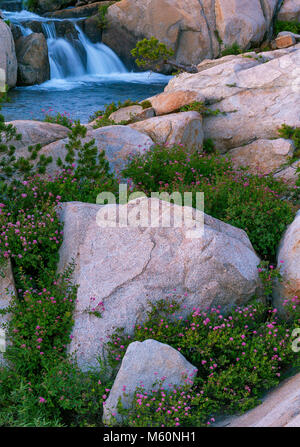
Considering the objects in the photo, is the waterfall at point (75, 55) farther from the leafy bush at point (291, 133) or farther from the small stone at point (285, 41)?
the leafy bush at point (291, 133)

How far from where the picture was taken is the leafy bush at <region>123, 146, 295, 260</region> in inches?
267

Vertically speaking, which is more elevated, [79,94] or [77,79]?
[77,79]

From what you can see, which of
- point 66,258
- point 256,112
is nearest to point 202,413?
point 66,258

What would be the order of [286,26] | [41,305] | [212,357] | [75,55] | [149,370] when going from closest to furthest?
1. [149,370]
2. [212,357]
3. [41,305]
4. [75,55]
5. [286,26]

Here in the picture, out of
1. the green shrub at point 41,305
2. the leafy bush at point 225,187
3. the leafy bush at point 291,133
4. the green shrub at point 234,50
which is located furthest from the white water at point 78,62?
the green shrub at point 41,305

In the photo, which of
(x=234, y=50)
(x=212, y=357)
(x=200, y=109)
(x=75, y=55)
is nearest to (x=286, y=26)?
(x=234, y=50)

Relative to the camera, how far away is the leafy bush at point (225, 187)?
678 centimetres

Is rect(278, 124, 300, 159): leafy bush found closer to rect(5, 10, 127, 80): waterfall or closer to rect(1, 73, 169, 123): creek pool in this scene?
rect(1, 73, 169, 123): creek pool

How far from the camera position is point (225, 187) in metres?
7.50

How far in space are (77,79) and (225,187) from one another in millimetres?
19046

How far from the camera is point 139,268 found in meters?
5.72

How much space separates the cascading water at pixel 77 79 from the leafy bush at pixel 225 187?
32.5 feet

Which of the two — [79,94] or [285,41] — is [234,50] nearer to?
[285,41]
